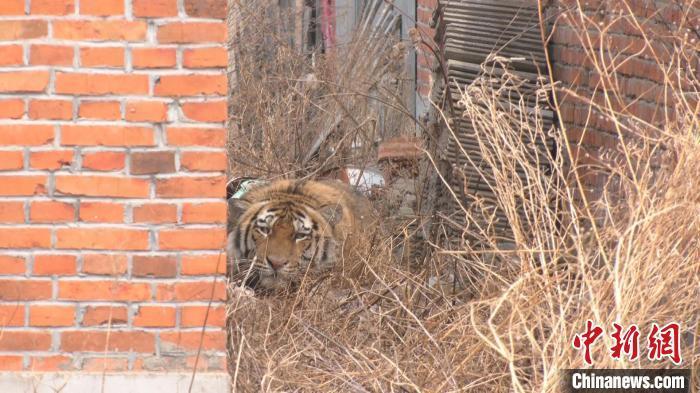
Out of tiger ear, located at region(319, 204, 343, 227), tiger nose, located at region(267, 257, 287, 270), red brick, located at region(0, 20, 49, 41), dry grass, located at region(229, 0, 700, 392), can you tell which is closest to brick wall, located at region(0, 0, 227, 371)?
red brick, located at region(0, 20, 49, 41)

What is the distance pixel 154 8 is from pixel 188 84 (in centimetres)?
28

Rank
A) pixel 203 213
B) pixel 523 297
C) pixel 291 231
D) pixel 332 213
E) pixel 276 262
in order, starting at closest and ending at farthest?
1. pixel 523 297
2. pixel 203 213
3. pixel 276 262
4. pixel 291 231
5. pixel 332 213

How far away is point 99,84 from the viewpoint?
427 cm

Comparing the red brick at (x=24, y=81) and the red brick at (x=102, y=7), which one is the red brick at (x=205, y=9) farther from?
the red brick at (x=24, y=81)

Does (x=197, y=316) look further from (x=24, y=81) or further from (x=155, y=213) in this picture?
(x=24, y=81)

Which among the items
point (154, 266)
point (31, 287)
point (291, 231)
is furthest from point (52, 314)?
point (291, 231)

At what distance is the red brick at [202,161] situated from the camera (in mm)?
4324

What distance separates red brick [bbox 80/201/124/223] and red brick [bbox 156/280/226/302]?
0.28 m

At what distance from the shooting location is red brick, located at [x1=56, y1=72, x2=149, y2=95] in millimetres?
4254

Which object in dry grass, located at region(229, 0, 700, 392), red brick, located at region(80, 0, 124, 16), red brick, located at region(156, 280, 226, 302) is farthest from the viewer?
red brick, located at region(156, 280, 226, 302)

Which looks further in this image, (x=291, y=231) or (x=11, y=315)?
(x=291, y=231)

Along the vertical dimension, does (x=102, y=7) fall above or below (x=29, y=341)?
above

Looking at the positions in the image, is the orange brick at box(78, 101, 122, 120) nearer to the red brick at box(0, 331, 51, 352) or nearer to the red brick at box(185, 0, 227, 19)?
the red brick at box(185, 0, 227, 19)

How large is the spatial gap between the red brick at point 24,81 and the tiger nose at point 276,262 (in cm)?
254
